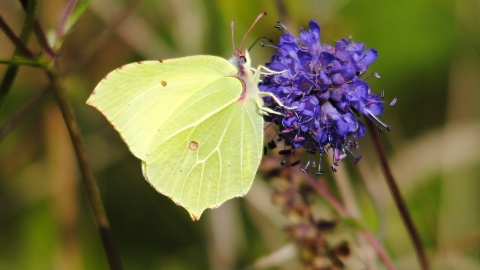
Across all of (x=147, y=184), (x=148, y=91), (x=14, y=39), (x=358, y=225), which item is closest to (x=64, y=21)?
(x=14, y=39)

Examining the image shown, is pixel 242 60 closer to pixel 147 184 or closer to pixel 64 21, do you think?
pixel 64 21

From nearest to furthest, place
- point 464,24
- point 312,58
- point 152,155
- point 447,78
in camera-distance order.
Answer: point 312,58 → point 152,155 → point 464,24 → point 447,78

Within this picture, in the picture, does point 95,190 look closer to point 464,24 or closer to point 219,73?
point 219,73

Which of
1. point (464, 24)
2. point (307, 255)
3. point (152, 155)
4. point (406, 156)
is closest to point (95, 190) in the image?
point (152, 155)

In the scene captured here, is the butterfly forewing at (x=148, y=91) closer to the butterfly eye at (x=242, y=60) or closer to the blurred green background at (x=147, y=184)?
the butterfly eye at (x=242, y=60)

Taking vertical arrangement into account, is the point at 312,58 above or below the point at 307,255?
above

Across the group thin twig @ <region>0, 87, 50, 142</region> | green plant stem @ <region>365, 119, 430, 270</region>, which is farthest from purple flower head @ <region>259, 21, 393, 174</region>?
thin twig @ <region>0, 87, 50, 142</region>

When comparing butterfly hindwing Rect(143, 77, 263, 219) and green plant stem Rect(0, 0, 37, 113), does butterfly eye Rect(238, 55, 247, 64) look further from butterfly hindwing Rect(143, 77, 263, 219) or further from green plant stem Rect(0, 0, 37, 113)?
green plant stem Rect(0, 0, 37, 113)
